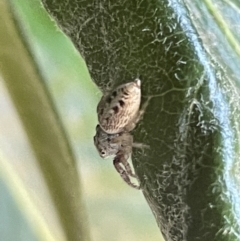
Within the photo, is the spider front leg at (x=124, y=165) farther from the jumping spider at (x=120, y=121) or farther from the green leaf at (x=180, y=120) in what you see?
the green leaf at (x=180, y=120)

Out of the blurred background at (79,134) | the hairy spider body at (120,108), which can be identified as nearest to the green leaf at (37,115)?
the blurred background at (79,134)

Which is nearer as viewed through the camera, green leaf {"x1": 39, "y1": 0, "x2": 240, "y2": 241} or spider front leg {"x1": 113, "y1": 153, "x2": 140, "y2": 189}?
green leaf {"x1": 39, "y1": 0, "x2": 240, "y2": 241}

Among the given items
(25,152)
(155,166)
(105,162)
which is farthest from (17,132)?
(155,166)

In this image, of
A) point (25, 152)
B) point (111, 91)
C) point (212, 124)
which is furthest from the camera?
point (25, 152)

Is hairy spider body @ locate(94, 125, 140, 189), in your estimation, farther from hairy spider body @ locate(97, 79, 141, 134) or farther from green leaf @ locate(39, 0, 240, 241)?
green leaf @ locate(39, 0, 240, 241)

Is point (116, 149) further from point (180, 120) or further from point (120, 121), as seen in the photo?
point (180, 120)

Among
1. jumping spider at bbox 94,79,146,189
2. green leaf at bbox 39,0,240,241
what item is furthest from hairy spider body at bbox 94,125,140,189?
green leaf at bbox 39,0,240,241

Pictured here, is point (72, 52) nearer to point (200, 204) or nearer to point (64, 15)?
point (64, 15)
